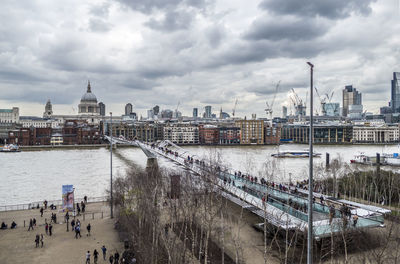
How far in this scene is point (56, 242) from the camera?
11.9 meters

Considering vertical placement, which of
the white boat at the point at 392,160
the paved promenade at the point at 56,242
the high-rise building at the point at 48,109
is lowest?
the white boat at the point at 392,160

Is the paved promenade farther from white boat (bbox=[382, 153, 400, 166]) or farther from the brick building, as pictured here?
the brick building

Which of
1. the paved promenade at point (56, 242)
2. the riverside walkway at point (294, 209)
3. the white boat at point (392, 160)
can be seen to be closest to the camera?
the riverside walkway at point (294, 209)

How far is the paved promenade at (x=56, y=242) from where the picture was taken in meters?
10.4

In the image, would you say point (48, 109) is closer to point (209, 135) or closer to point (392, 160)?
point (209, 135)

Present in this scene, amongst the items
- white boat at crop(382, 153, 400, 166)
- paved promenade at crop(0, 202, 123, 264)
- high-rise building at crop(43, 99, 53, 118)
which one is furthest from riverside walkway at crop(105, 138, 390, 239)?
high-rise building at crop(43, 99, 53, 118)

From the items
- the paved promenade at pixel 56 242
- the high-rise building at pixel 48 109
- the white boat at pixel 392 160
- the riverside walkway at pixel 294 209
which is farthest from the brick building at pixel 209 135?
the high-rise building at pixel 48 109

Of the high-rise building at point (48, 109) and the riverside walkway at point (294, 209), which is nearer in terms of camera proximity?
the riverside walkway at point (294, 209)

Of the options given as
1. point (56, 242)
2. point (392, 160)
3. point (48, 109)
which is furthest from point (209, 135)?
point (48, 109)

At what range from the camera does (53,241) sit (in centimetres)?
1200

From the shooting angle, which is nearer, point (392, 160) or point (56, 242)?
point (56, 242)

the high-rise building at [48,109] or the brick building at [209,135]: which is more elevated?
the high-rise building at [48,109]

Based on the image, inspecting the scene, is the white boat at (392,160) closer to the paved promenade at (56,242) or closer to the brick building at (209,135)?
the paved promenade at (56,242)

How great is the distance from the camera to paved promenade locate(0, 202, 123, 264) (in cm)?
1043
